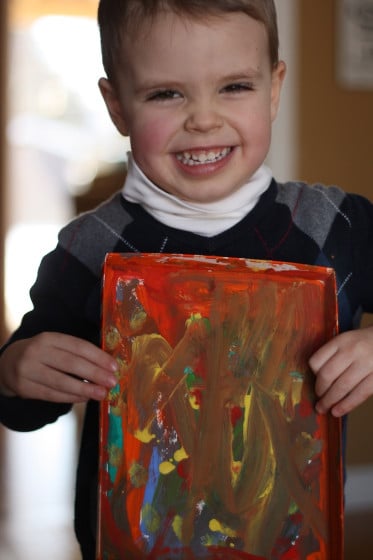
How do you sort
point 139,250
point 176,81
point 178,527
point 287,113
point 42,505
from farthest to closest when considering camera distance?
point 287,113
point 42,505
point 139,250
point 176,81
point 178,527

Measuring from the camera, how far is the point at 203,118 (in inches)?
35.7

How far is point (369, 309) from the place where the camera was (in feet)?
3.54

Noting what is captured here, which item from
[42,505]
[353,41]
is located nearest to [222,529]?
[42,505]

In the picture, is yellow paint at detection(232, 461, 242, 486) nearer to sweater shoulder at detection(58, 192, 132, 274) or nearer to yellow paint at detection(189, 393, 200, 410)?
yellow paint at detection(189, 393, 200, 410)

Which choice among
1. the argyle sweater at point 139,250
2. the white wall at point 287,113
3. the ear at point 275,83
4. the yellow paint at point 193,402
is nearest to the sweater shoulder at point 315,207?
the argyle sweater at point 139,250

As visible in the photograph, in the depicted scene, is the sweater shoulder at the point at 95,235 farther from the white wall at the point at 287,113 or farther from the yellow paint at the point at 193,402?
the white wall at the point at 287,113

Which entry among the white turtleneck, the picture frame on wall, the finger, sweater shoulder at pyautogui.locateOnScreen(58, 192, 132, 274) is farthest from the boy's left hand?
the picture frame on wall

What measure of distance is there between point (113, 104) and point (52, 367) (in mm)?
376

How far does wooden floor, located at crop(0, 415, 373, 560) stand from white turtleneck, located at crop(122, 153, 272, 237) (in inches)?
51.6

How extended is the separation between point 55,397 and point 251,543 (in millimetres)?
284

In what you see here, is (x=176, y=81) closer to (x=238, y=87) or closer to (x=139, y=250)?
(x=238, y=87)

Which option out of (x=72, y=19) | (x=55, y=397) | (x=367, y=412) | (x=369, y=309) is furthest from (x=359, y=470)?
(x=72, y=19)

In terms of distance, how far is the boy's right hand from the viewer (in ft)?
2.69

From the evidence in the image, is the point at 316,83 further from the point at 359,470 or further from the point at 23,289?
the point at 23,289
